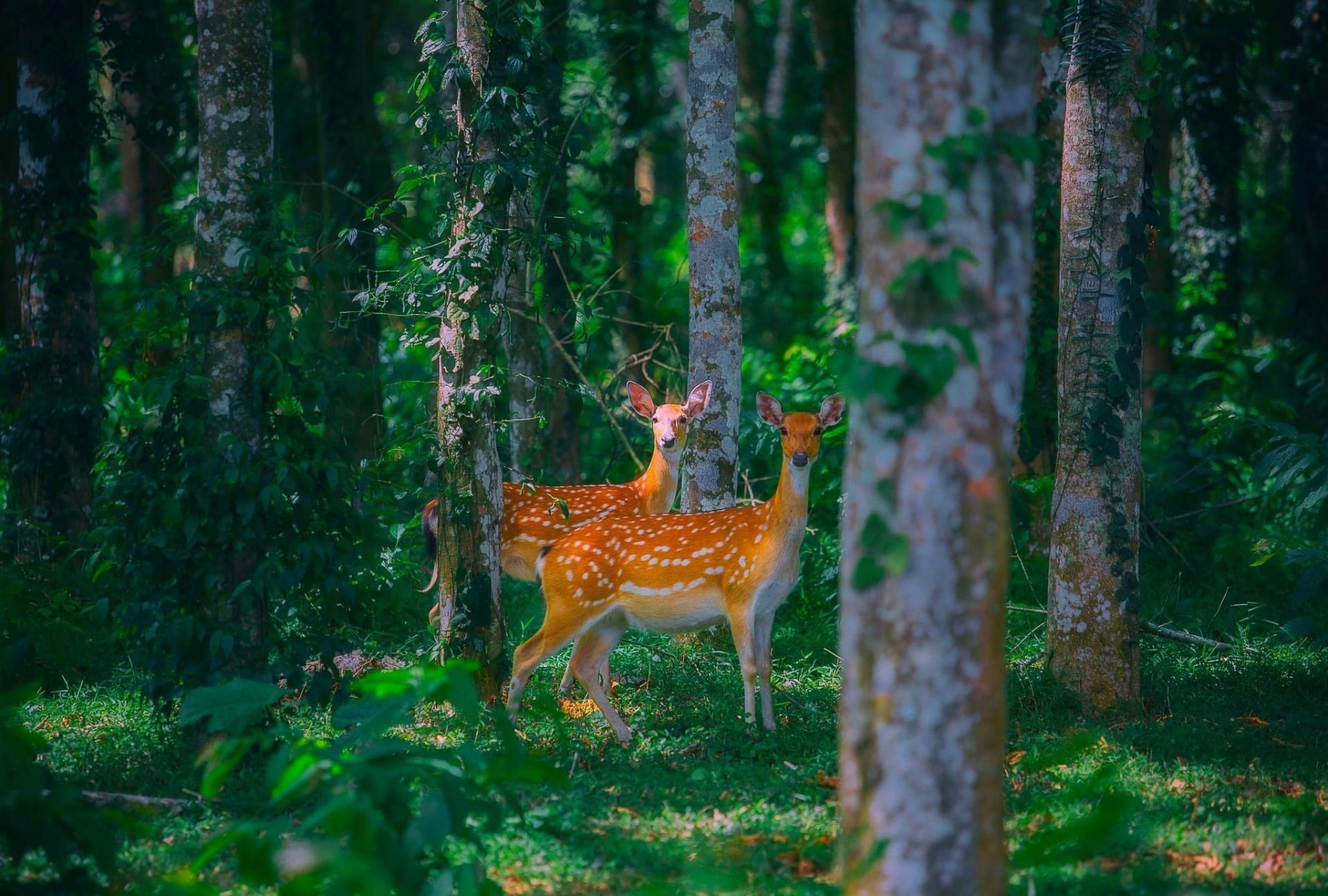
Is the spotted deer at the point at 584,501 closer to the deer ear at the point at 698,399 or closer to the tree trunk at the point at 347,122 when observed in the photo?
the deer ear at the point at 698,399

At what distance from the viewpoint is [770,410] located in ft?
24.2

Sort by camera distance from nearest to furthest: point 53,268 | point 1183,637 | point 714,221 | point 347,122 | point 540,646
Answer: point 540,646, point 1183,637, point 714,221, point 53,268, point 347,122

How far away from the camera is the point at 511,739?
4.50 m

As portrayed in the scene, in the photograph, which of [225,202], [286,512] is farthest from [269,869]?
[225,202]

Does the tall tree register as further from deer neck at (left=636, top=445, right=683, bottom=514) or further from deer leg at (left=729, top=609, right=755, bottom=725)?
deer neck at (left=636, top=445, right=683, bottom=514)

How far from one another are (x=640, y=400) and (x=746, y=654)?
2481 mm

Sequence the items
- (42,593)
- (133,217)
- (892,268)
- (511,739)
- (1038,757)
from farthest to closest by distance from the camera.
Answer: (133,217) → (42,593) → (1038,757) → (511,739) → (892,268)

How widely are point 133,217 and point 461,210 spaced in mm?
14900

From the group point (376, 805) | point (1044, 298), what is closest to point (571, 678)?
point (376, 805)

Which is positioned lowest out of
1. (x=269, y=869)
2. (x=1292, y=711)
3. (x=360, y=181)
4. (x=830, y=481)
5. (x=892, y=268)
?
(x=1292, y=711)

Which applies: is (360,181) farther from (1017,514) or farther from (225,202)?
(1017,514)

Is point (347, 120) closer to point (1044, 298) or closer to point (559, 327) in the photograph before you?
point (559, 327)

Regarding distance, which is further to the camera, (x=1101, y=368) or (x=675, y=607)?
(x=675, y=607)

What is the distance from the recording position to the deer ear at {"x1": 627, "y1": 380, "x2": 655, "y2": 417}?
28.7ft
